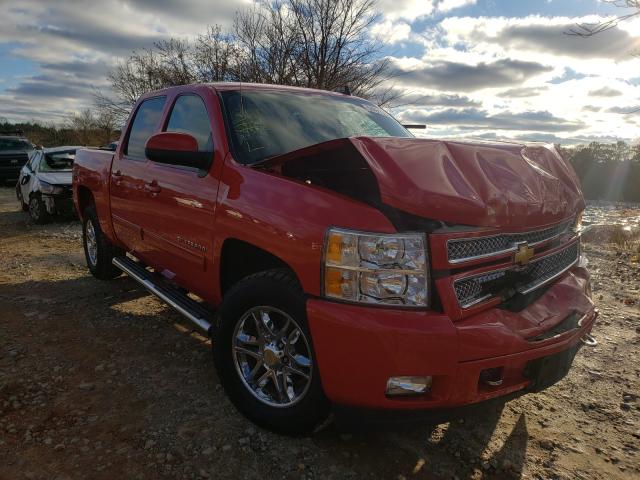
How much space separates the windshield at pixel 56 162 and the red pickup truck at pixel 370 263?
8236 mm

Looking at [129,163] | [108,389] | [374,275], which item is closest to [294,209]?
[374,275]

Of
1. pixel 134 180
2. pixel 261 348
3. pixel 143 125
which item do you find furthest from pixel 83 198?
pixel 261 348

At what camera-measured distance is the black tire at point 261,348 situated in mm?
2244

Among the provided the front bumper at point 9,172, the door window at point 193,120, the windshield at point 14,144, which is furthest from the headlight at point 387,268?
the windshield at point 14,144

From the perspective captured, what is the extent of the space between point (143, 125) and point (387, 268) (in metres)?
3.14

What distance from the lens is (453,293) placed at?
2.04 m

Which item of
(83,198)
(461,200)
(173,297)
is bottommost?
(173,297)

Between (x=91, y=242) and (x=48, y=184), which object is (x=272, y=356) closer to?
(x=91, y=242)

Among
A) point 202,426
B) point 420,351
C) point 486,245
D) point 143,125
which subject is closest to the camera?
point 420,351

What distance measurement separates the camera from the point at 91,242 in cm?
556

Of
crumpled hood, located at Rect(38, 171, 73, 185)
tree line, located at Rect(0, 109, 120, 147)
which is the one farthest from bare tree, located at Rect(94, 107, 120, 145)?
crumpled hood, located at Rect(38, 171, 73, 185)

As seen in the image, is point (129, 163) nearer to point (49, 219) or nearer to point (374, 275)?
point (374, 275)

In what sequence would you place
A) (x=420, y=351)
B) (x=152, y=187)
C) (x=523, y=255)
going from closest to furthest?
(x=420, y=351), (x=523, y=255), (x=152, y=187)

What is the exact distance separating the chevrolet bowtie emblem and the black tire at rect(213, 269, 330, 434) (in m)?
1.08
